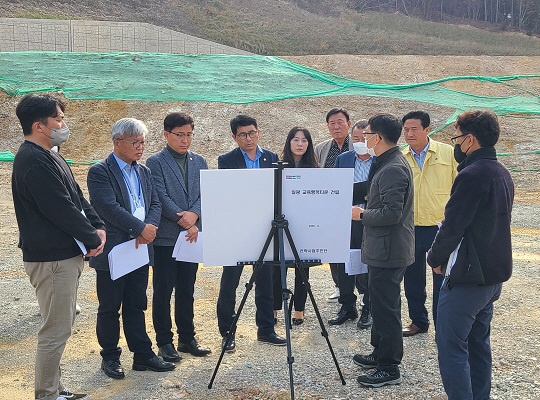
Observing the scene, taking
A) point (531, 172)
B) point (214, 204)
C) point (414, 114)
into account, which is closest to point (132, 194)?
point (214, 204)

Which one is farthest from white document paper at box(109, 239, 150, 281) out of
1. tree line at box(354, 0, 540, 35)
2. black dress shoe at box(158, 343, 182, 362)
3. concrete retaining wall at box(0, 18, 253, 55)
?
tree line at box(354, 0, 540, 35)

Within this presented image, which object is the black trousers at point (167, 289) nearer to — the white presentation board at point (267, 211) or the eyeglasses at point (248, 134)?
the white presentation board at point (267, 211)

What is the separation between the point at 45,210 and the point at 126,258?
887mm

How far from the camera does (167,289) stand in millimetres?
5125

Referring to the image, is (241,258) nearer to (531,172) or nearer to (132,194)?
(132,194)

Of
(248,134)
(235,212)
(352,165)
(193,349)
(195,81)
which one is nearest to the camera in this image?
(235,212)

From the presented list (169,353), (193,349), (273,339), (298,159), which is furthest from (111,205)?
(298,159)

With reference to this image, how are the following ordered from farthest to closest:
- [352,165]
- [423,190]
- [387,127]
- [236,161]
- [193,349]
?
1. [352,165]
2. [423,190]
3. [236,161]
4. [193,349]
5. [387,127]

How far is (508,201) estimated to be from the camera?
12.3ft

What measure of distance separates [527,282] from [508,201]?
14.1 ft

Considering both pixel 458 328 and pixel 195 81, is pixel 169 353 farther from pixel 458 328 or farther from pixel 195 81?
pixel 195 81

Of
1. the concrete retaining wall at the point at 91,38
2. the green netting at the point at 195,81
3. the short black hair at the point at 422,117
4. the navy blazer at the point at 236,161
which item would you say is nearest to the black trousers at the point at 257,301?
the navy blazer at the point at 236,161

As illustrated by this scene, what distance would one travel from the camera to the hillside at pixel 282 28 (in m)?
32.5

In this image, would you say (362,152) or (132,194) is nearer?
(132,194)
